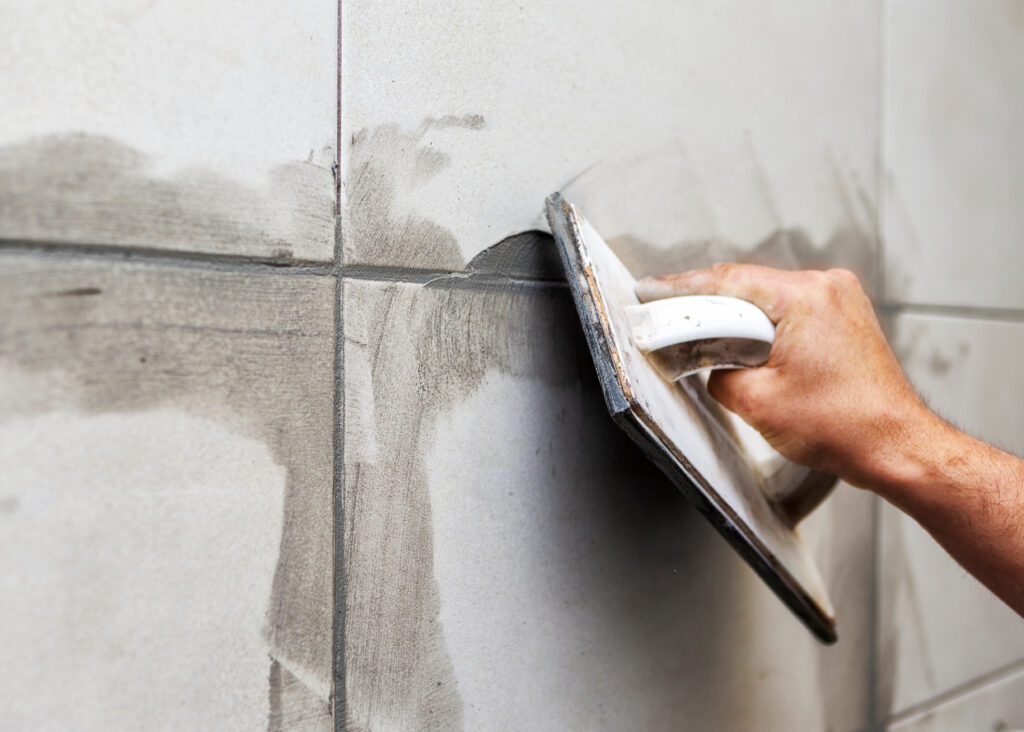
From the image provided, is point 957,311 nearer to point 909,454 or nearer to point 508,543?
point 909,454

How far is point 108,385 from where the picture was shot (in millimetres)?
489

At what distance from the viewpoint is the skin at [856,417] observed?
677 mm

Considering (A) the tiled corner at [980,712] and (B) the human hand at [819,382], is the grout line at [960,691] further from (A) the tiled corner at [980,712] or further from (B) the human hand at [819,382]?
(B) the human hand at [819,382]

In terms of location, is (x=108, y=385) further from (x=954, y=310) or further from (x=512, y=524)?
(x=954, y=310)

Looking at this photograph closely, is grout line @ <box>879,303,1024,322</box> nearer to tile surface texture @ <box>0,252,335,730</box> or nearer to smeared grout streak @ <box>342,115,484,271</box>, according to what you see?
smeared grout streak @ <box>342,115,484,271</box>

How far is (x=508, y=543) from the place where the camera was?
2.24 feet

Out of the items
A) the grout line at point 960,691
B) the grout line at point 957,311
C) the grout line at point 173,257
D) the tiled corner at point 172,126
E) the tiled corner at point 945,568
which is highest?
the tiled corner at point 172,126

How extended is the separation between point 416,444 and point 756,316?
0.28 meters

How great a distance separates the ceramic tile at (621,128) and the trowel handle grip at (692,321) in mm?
134

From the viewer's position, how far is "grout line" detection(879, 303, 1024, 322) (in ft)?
3.79

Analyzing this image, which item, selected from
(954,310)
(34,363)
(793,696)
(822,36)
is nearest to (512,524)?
(34,363)

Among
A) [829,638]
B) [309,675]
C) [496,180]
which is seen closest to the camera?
[309,675]

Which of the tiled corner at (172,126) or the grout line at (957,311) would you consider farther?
the grout line at (957,311)

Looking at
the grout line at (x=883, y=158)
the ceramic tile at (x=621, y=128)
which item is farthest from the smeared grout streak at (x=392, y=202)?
the grout line at (x=883, y=158)
